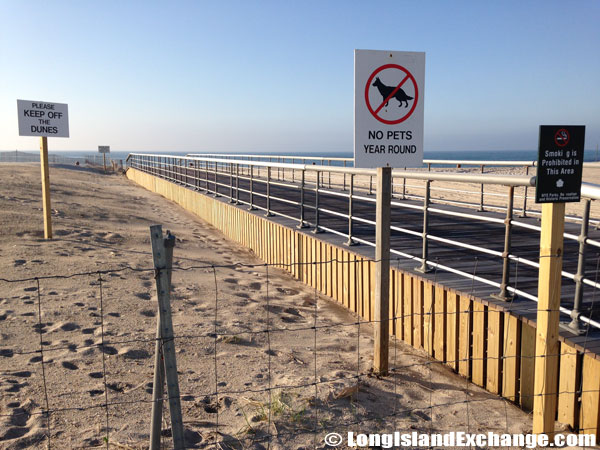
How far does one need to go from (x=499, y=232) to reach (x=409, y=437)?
19.1ft

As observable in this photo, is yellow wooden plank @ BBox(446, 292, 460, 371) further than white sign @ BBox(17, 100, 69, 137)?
No

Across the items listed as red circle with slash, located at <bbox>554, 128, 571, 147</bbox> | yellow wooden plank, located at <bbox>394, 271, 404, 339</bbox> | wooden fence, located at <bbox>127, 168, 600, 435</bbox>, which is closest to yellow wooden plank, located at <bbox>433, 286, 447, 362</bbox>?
wooden fence, located at <bbox>127, 168, 600, 435</bbox>

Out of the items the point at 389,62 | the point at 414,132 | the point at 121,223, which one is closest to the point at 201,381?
the point at 414,132

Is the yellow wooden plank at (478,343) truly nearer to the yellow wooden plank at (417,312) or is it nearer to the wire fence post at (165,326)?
the yellow wooden plank at (417,312)

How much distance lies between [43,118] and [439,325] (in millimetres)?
8454

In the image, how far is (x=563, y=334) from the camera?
383 centimetres

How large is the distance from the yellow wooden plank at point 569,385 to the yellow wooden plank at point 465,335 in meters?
0.96

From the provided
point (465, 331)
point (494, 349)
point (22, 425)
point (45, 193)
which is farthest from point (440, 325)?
point (45, 193)

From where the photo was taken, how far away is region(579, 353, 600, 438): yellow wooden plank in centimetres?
350

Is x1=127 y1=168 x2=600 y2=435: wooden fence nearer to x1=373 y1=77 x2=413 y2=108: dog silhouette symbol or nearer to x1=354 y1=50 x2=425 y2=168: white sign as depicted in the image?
x1=354 y1=50 x2=425 y2=168: white sign

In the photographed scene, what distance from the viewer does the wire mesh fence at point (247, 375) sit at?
12.3 ft

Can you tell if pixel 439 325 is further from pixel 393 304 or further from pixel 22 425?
pixel 22 425

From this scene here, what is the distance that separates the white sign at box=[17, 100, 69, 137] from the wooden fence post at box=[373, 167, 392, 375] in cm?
792

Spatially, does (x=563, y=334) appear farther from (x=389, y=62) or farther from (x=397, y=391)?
(x=389, y=62)
